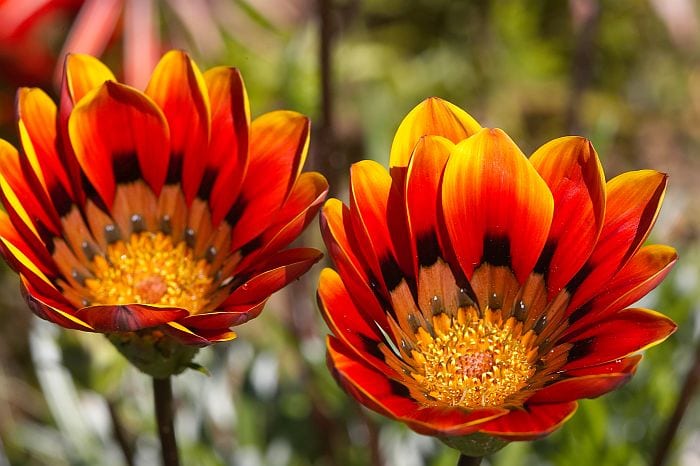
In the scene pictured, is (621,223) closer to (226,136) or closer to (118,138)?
(226,136)

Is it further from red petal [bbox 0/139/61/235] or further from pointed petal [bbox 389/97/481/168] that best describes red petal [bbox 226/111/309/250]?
red petal [bbox 0/139/61/235]

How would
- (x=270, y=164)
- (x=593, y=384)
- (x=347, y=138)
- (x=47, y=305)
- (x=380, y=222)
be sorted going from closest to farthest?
(x=593, y=384)
(x=47, y=305)
(x=380, y=222)
(x=270, y=164)
(x=347, y=138)

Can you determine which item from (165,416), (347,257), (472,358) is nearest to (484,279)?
(472,358)

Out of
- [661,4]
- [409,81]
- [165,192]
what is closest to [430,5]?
[409,81]

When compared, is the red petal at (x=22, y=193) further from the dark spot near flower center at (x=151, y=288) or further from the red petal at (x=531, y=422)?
the red petal at (x=531, y=422)

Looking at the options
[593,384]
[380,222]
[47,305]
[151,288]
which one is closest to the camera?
[593,384]

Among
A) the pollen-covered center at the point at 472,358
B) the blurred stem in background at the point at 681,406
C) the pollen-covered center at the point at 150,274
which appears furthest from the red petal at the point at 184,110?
the blurred stem in background at the point at 681,406

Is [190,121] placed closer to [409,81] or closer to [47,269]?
[47,269]
